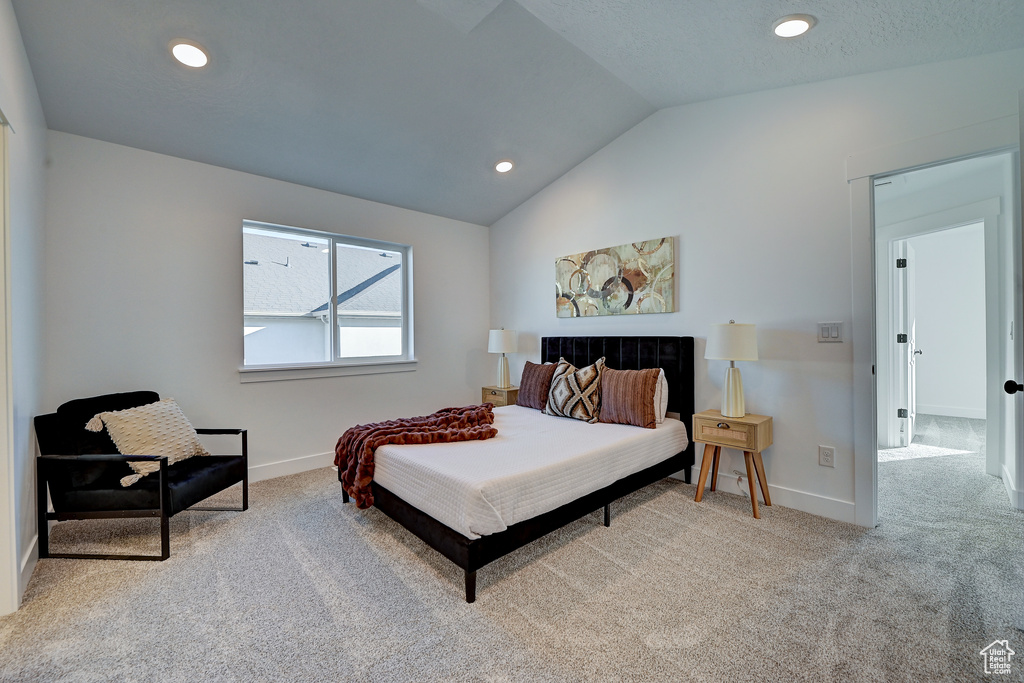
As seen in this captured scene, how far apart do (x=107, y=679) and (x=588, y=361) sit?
3.27 meters

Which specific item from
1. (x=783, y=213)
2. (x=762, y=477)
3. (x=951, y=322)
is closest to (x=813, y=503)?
(x=762, y=477)

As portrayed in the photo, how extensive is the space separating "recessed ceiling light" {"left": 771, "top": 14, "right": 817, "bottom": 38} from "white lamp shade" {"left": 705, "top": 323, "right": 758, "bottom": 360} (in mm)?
1553

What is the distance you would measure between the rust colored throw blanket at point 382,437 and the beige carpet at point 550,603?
0.28 m

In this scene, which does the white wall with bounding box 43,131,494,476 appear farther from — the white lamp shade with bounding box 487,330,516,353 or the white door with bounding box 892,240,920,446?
the white door with bounding box 892,240,920,446

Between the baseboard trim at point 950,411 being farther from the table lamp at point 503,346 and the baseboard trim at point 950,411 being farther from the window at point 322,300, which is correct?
the window at point 322,300

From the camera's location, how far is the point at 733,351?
278 centimetres

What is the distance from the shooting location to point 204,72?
95.6 inches

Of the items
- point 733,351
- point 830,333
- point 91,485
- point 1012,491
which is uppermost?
point 830,333

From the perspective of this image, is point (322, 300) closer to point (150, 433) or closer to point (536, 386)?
point (150, 433)

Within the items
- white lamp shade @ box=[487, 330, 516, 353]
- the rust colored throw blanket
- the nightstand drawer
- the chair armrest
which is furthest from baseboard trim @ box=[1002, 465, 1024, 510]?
the chair armrest

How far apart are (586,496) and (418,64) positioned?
2.68 metres

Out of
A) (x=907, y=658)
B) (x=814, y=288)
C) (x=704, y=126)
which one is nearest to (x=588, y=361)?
(x=814, y=288)

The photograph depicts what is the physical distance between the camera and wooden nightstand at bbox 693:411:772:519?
2.74m

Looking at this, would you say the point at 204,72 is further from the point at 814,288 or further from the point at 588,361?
the point at 814,288
